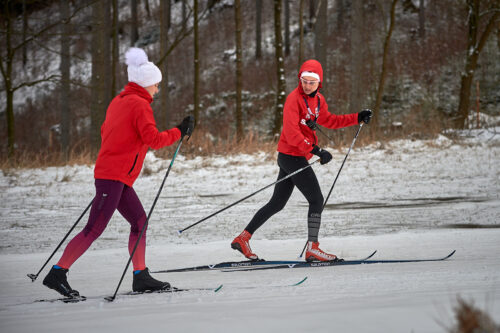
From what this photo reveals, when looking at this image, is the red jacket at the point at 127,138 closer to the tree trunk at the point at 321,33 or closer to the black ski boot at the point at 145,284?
the black ski boot at the point at 145,284

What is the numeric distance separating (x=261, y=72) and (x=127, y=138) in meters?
32.1

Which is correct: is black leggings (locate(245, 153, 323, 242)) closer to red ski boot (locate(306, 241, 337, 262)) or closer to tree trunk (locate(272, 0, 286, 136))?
red ski boot (locate(306, 241, 337, 262))

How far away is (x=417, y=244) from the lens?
6.24 metres

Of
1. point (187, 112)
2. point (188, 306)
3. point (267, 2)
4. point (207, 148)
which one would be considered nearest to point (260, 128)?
point (187, 112)

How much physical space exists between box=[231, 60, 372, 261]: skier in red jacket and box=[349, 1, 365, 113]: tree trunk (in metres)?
13.9

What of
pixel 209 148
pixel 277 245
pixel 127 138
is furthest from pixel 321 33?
pixel 127 138

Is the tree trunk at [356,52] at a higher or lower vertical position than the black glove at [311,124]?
higher

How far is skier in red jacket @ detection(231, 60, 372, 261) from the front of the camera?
17.8 ft

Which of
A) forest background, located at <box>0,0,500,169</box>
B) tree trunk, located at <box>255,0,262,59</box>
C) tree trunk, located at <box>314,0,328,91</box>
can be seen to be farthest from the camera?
tree trunk, located at <box>255,0,262,59</box>

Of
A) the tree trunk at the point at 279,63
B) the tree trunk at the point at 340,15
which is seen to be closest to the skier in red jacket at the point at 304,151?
the tree trunk at the point at 279,63

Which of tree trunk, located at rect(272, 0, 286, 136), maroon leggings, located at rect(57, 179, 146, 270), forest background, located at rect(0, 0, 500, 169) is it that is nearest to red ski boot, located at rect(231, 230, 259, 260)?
maroon leggings, located at rect(57, 179, 146, 270)

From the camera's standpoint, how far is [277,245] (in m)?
6.59

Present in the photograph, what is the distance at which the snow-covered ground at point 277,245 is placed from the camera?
312 cm

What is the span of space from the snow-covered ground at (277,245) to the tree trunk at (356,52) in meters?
4.88
